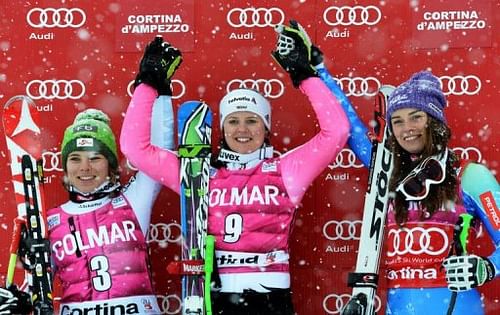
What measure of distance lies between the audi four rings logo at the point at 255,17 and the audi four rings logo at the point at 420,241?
1622 mm

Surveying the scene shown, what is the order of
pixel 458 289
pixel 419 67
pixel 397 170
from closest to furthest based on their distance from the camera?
pixel 458 289
pixel 397 170
pixel 419 67

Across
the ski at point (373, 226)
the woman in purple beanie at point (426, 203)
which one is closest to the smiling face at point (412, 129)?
the woman in purple beanie at point (426, 203)

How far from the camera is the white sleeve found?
4.46 metres

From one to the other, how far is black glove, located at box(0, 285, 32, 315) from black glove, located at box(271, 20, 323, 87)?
5.61 ft

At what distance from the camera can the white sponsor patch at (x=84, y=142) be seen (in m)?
4.39

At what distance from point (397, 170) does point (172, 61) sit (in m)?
1.29

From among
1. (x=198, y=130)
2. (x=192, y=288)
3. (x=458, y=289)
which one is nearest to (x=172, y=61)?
(x=198, y=130)

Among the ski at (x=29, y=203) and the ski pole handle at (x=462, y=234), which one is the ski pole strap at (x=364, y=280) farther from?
the ski at (x=29, y=203)

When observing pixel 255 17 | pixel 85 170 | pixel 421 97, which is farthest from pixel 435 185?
pixel 85 170

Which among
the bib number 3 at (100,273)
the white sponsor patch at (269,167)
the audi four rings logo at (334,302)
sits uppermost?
the white sponsor patch at (269,167)

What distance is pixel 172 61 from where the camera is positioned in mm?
4395

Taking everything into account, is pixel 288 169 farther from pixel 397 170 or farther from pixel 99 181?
pixel 99 181

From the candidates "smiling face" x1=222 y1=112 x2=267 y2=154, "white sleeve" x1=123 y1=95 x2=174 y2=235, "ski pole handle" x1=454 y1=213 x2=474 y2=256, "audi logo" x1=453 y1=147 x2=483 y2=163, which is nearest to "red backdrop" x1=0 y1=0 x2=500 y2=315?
"audi logo" x1=453 y1=147 x2=483 y2=163

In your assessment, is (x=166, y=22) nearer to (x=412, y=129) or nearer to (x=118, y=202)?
(x=118, y=202)
